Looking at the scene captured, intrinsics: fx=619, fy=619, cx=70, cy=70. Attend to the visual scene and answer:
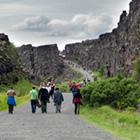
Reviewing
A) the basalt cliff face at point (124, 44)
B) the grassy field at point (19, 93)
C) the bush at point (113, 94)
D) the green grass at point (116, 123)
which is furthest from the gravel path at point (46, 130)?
the basalt cliff face at point (124, 44)

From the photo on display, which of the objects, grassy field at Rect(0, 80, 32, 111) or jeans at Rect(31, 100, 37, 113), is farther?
grassy field at Rect(0, 80, 32, 111)

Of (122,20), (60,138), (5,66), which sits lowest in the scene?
(60,138)

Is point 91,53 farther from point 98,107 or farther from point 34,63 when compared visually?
point 98,107

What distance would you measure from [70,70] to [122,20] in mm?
39265

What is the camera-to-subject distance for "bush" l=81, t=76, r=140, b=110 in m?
45.1

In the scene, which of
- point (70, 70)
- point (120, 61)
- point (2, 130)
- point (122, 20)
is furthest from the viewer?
point (70, 70)

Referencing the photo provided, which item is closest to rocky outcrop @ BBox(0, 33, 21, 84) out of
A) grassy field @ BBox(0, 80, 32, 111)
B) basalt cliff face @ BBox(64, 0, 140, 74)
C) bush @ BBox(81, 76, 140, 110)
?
grassy field @ BBox(0, 80, 32, 111)

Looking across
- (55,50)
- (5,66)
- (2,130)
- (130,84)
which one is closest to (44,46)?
(55,50)

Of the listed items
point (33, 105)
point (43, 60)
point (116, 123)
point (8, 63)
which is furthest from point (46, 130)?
point (43, 60)

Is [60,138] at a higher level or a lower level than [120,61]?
lower

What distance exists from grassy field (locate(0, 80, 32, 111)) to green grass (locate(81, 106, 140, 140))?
36.1ft

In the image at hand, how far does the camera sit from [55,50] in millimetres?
152125

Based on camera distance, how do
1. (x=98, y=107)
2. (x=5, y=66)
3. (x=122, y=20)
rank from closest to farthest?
Result: (x=98, y=107) → (x=5, y=66) → (x=122, y=20)

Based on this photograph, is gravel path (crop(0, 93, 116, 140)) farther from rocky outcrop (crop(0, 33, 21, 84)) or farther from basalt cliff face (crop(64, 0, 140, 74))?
basalt cliff face (crop(64, 0, 140, 74))
